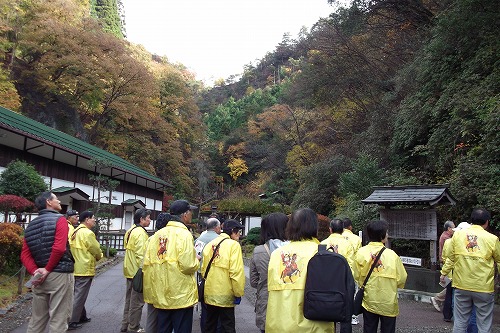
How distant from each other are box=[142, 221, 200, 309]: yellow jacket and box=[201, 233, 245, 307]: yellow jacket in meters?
0.30

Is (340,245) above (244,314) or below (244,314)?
above

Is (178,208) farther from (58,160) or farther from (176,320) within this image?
(58,160)

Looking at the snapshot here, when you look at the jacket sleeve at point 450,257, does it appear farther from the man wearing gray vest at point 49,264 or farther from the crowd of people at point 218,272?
the man wearing gray vest at point 49,264

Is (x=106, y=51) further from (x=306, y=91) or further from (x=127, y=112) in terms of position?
(x=306, y=91)

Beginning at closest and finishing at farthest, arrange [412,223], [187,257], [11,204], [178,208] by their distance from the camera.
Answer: [187,257] → [178,208] → [412,223] → [11,204]

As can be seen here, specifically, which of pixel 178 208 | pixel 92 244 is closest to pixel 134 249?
pixel 92 244

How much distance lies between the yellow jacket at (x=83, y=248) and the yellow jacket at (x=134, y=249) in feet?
1.90

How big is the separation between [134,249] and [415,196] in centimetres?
712

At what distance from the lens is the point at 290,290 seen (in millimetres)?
3064

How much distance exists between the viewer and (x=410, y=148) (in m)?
16.6

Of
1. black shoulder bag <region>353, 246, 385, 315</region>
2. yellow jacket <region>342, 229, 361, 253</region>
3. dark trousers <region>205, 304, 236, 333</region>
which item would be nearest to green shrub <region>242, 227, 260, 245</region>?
yellow jacket <region>342, 229, 361, 253</region>

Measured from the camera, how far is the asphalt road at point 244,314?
6.73 meters

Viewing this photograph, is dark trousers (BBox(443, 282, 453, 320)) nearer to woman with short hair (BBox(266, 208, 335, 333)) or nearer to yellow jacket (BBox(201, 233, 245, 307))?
yellow jacket (BBox(201, 233, 245, 307))

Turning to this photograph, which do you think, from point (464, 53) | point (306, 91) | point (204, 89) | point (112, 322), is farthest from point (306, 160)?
point (204, 89)
